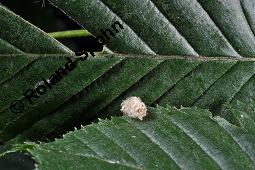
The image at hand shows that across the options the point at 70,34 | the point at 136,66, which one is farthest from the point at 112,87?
the point at 70,34

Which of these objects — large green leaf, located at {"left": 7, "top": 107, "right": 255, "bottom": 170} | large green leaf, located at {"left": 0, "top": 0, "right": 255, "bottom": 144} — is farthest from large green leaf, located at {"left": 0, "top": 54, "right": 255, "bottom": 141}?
large green leaf, located at {"left": 7, "top": 107, "right": 255, "bottom": 170}

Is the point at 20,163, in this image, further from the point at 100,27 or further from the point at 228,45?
the point at 228,45


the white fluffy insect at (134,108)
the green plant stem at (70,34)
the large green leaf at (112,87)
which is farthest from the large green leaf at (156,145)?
the green plant stem at (70,34)

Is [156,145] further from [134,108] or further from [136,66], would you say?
[136,66]

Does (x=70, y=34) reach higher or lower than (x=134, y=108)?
higher

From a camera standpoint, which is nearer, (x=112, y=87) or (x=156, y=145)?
(x=156, y=145)

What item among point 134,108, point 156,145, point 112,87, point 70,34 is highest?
point 70,34

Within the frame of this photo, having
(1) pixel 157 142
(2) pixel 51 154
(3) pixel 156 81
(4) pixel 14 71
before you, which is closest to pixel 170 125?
(1) pixel 157 142
